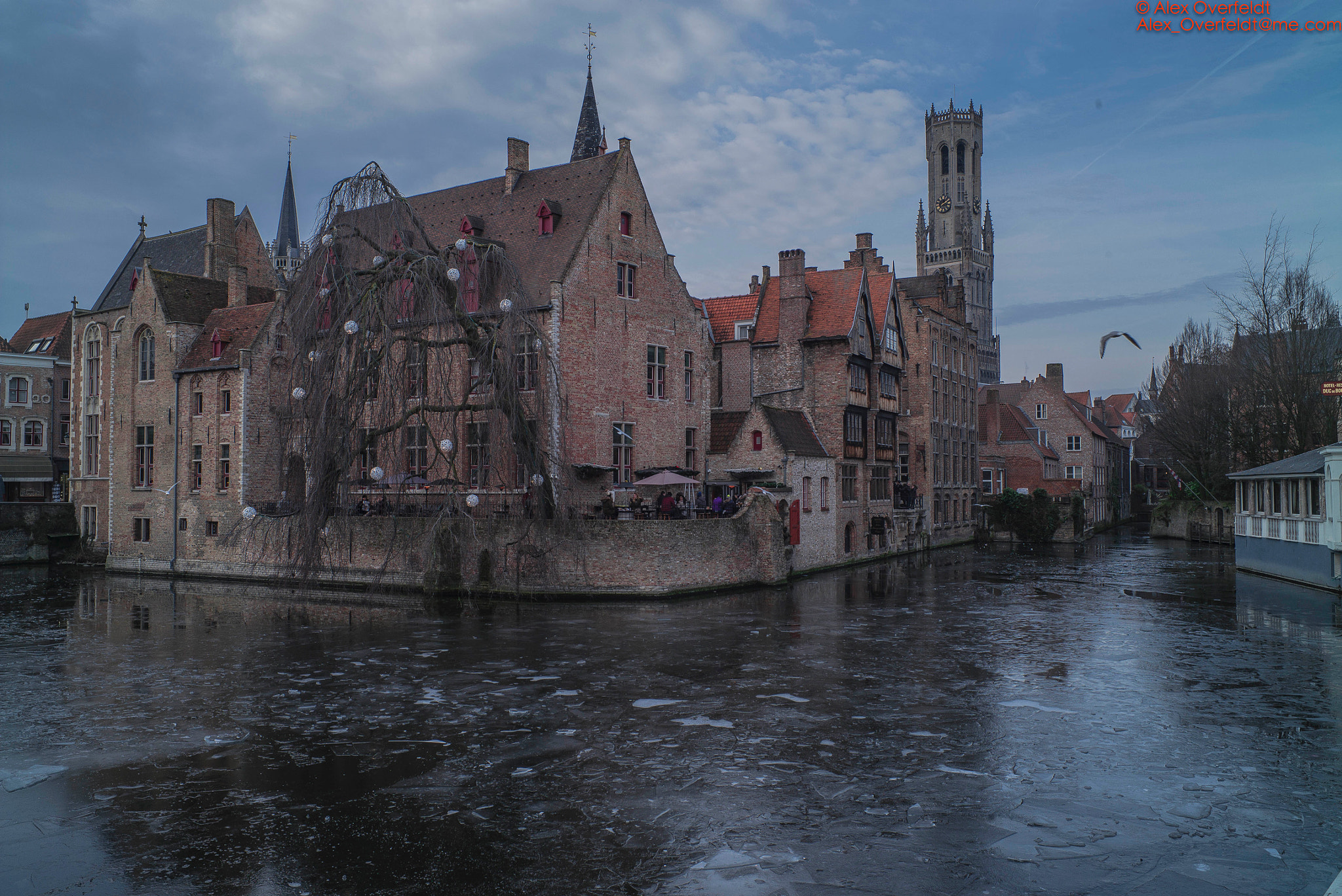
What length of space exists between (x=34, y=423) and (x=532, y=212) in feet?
108

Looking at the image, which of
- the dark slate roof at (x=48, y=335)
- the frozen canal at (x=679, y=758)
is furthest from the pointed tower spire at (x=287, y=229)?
the frozen canal at (x=679, y=758)

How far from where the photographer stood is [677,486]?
105 feet

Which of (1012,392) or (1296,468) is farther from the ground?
(1012,392)

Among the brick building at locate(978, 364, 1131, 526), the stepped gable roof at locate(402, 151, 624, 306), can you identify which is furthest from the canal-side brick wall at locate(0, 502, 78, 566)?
the brick building at locate(978, 364, 1131, 526)

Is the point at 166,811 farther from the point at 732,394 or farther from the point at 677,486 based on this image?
the point at 732,394

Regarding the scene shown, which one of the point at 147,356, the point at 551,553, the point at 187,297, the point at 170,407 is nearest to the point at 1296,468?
the point at 551,553

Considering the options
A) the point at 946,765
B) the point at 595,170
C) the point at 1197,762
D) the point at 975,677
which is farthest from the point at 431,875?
the point at 595,170

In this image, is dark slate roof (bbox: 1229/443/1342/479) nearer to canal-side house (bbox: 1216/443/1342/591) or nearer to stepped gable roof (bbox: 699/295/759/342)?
canal-side house (bbox: 1216/443/1342/591)

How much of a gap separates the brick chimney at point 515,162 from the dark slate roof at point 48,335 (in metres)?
30.6

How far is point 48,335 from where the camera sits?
5188 centimetres

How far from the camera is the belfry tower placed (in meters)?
119

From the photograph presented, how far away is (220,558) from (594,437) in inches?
589

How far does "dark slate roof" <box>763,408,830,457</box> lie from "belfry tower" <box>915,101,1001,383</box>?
3606 inches

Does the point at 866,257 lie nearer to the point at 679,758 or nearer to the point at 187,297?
the point at 187,297
